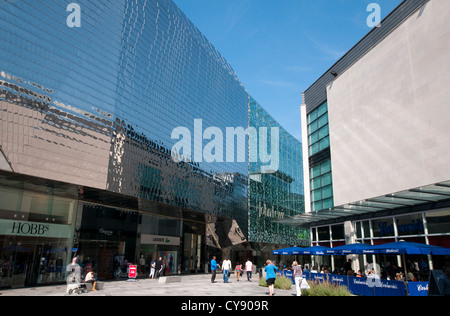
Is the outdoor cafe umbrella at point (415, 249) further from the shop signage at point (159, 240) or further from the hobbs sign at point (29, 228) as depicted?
the shop signage at point (159, 240)

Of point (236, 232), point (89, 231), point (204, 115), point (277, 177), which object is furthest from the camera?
point (277, 177)

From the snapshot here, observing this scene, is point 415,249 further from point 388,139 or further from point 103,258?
point 103,258

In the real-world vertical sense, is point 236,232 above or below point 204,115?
below

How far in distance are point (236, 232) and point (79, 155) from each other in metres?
25.7

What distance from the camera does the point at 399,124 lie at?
20.7 m

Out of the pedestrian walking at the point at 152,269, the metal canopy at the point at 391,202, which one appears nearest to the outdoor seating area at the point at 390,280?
the metal canopy at the point at 391,202

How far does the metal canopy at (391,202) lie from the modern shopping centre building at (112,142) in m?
13.0

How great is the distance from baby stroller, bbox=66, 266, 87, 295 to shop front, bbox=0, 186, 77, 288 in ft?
18.5

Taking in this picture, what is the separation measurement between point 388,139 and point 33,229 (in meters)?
23.9

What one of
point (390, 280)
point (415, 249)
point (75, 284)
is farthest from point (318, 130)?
point (75, 284)

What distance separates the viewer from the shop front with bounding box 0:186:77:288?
19688mm
